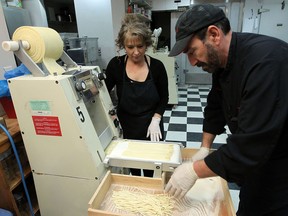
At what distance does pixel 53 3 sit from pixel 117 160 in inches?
214

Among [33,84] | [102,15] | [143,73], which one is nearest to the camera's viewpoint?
[33,84]

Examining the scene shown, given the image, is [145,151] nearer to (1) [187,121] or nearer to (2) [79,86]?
(2) [79,86]

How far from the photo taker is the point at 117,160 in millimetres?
973

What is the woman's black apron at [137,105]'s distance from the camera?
133cm

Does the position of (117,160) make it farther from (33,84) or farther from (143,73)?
(143,73)

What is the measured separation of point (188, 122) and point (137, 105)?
6.92ft

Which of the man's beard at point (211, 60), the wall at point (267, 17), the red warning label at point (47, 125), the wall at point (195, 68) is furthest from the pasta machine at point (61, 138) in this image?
the wall at point (267, 17)

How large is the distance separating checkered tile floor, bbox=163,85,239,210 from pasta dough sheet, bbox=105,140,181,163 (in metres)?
1.12

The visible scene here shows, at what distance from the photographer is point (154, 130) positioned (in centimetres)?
133

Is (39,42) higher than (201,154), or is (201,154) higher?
(39,42)

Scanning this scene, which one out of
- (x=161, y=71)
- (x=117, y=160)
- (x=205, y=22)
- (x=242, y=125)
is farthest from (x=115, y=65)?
(x=242, y=125)

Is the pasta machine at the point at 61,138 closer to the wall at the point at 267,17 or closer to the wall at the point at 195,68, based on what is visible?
the wall at the point at 195,68

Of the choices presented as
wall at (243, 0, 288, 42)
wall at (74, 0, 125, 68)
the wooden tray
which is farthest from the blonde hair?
wall at (243, 0, 288, 42)

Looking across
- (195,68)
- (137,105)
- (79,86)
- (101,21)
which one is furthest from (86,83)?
(195,68)
